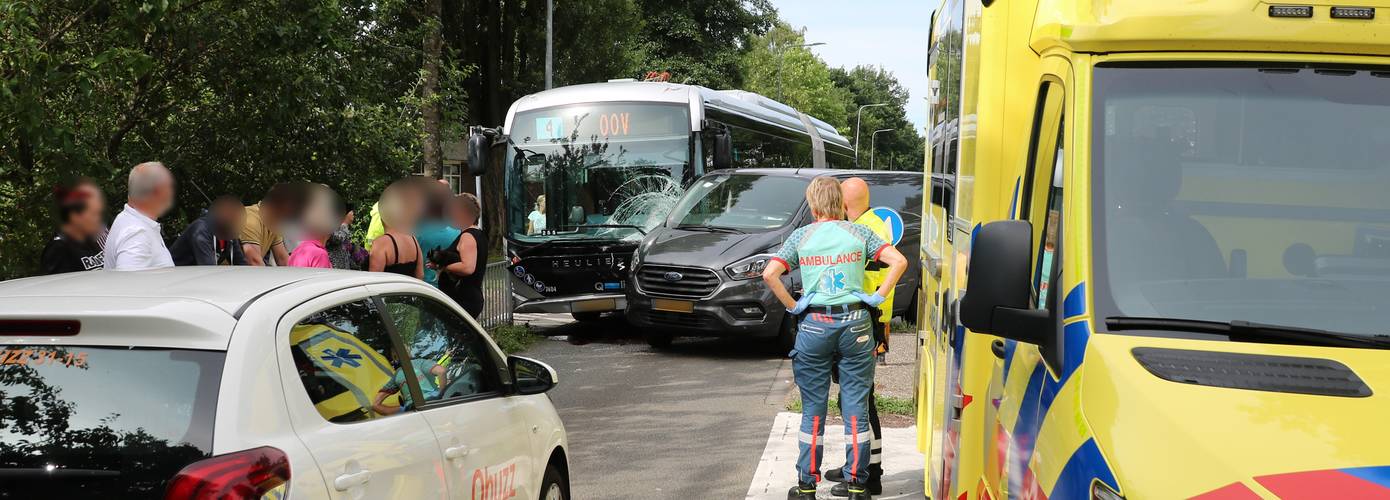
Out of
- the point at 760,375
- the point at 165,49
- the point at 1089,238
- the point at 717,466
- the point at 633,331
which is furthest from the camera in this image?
the point at 633,331

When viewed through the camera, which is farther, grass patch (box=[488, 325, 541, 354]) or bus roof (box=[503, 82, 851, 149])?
bus roof (box=[503, 82, 851, 149])

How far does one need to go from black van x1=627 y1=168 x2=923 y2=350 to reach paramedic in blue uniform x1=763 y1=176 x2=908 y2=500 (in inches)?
245

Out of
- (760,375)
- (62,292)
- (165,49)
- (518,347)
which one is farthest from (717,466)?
(518,347)

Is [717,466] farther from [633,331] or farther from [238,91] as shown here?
[633,331]

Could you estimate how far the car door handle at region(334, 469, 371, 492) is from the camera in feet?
11.3

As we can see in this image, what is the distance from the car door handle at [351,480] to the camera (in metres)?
3.44

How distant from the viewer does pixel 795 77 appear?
277 feet

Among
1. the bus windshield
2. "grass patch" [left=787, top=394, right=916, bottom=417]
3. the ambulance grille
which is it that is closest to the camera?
the ambulance grille

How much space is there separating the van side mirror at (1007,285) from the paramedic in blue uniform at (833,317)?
9.76 ft

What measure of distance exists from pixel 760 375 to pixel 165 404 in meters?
9.19

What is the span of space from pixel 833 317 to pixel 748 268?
6640 mm

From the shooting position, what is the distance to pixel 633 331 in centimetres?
1596

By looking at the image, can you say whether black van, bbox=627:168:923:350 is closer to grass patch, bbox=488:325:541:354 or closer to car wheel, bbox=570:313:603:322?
grass patch, bbox=488:325:541:354

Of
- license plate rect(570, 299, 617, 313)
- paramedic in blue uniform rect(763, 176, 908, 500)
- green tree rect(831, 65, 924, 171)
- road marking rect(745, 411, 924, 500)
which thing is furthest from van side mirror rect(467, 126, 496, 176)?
green tree rect(831, 65, 924, 171)
